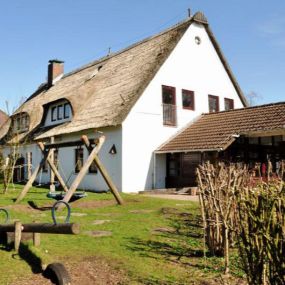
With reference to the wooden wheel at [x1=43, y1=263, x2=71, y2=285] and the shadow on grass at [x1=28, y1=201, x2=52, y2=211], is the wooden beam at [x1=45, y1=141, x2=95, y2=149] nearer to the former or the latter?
the shadow on grass at [x1=28, y1=201, x2=52, y2=211]

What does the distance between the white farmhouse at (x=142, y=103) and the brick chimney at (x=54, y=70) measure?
24.5 feet

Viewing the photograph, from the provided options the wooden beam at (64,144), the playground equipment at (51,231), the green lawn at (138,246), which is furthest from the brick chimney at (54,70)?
the playground equipment at (51,231)

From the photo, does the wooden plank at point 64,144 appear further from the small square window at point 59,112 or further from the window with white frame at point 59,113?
the small square window at point 59,112

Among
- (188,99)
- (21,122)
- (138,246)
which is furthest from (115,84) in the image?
(138,246)

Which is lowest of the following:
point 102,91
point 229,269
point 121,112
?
point 229,269

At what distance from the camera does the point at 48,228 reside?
6637mm

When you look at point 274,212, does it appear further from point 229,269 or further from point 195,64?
point 195,64

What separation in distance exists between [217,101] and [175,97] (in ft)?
12.4

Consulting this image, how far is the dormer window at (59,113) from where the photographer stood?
82.8ft

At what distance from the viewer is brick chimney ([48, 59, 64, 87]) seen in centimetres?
3516

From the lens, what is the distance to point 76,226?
6234 millimetres

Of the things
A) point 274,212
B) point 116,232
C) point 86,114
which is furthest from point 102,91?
point 274,212

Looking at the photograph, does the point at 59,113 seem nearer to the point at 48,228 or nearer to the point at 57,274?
the point at 48,228

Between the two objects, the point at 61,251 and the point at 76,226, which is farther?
the point at 61,251
